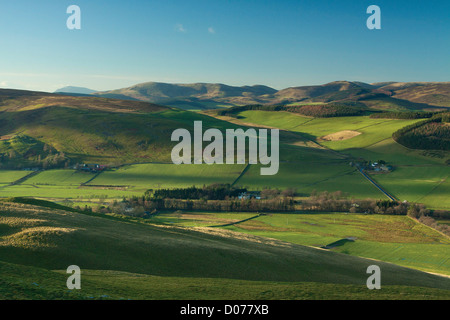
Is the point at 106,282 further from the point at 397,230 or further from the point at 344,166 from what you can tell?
the point at 344,166

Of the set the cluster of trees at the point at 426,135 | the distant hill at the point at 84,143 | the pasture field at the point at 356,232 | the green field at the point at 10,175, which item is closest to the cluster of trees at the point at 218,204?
the pasture field at the point at 356,232

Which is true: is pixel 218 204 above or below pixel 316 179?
below

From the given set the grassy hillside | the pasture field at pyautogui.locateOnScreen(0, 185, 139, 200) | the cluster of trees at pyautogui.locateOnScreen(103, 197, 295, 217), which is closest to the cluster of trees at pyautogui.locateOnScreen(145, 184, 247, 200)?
the cluster of trees at pyautogui.locateOnScreen(103, 197, 295, 217)

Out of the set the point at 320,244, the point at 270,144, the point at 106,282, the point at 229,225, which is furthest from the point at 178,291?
the point at 270,144

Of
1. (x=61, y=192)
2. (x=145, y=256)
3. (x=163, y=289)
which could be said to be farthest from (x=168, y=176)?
(x=163, y=289)

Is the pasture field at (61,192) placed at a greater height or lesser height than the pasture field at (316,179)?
lesser

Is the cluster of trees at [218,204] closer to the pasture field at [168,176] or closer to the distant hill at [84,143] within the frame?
the pasture field at [168,176]

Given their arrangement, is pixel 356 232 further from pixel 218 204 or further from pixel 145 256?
pixel 145 256
